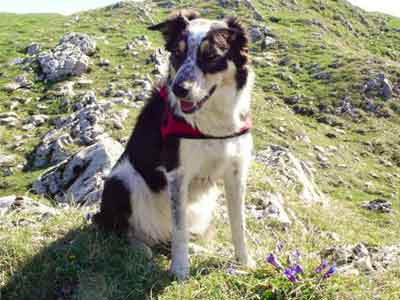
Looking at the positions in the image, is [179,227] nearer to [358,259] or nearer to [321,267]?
[321,267]

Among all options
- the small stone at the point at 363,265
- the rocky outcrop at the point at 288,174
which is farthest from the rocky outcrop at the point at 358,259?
the rocky outcrop at the point at 288,174

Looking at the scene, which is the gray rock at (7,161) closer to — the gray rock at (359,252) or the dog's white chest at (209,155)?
the dog's white chest at (209,155)

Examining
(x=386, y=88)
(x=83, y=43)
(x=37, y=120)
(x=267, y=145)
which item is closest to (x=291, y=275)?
(x=267, y=145)

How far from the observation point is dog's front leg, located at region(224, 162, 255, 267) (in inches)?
186

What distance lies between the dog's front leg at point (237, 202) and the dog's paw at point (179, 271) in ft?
1.94

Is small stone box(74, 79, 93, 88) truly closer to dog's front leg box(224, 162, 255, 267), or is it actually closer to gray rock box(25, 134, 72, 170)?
gray rock box(25, 134, 72, 170)

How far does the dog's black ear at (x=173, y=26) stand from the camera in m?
4.57

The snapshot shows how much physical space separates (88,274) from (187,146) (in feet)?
5.11

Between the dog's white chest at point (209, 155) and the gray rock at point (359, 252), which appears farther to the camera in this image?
the gray rock at point (359, 252)

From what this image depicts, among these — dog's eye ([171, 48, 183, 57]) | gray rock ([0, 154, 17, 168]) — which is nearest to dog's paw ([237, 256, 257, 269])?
dog's eye ([171, 48, 183, 57])

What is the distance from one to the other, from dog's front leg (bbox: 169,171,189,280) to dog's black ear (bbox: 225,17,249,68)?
123 centimetres

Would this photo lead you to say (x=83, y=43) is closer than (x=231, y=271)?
No

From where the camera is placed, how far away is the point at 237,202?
4898mm

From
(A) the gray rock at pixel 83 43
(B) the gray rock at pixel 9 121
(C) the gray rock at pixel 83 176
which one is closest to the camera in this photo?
(C) the gray rock at pixel 83 176
